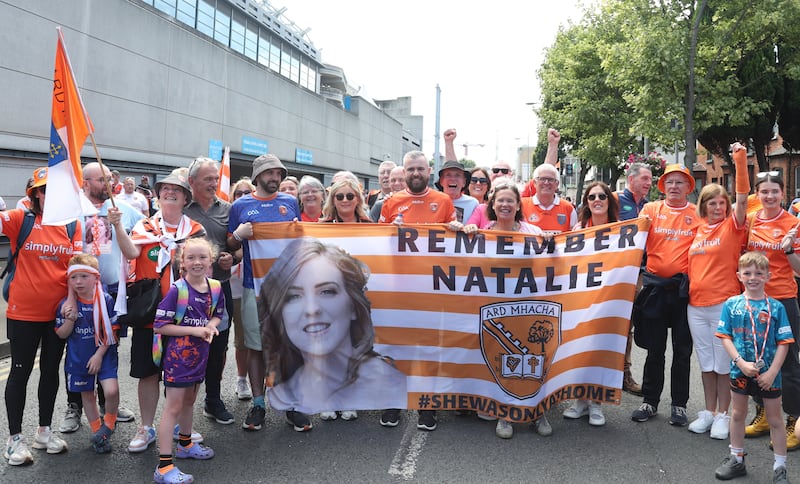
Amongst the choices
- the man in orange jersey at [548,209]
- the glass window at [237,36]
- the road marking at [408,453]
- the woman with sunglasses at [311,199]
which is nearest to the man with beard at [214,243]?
the woman with sunglasses at [311,199]

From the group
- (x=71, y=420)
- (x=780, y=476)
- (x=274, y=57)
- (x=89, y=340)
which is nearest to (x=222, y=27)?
(x=274, y=57)

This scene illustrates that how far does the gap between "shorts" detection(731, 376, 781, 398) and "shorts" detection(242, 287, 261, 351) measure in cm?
340

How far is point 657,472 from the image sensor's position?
3750 millimetres

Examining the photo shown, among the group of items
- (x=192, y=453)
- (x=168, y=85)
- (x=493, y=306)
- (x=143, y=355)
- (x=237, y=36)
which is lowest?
(x=192, y=453)

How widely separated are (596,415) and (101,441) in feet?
12.0

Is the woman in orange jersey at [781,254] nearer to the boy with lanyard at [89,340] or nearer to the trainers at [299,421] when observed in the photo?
the trainers at [299,421]

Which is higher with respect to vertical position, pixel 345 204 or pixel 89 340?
pixel 345 204

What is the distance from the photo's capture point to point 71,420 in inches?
171

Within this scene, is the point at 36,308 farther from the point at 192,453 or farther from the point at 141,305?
the point at 192,453

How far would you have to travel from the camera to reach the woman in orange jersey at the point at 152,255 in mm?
3912

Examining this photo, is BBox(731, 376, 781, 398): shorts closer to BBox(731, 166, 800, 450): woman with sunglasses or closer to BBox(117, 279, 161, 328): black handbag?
BBox(731, 166, 800, 450): woman with sunglasses

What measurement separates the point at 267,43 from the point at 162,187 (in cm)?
2973

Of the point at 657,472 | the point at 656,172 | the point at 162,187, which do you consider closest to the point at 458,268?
the point at 657,472

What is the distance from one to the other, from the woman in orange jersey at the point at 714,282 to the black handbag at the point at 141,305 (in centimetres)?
397
